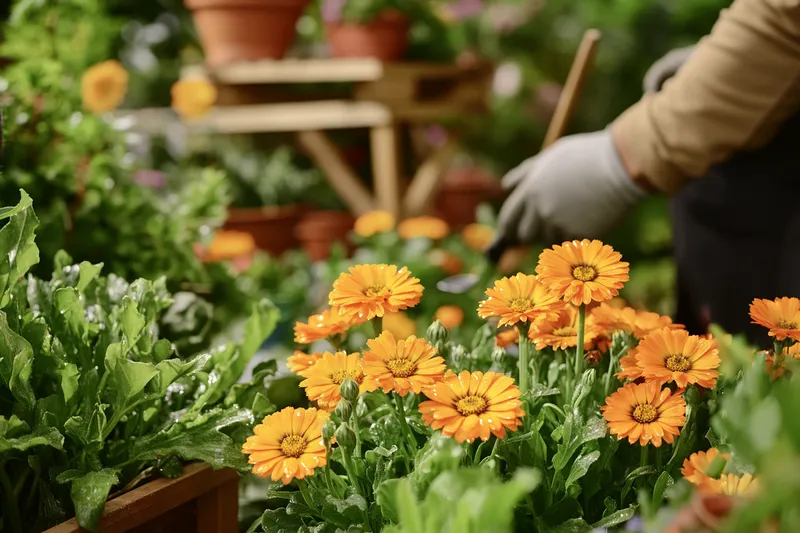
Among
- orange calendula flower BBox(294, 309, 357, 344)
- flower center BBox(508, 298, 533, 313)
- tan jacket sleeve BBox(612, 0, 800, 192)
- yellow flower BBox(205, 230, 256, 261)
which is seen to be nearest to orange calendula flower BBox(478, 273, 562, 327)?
flower center BBox(508, 298, 533, 313)

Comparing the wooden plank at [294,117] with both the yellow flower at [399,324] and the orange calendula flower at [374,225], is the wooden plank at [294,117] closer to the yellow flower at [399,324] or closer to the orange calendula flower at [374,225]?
the orange calendula flower at [374,225]

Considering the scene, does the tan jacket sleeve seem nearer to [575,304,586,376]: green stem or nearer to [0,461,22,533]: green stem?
[575,304,586,376]: green stem

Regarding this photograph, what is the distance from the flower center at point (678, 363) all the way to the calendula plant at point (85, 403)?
1.00 feet

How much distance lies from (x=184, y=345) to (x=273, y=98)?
1.09 m

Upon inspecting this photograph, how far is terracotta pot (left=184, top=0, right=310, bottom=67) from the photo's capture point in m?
1.70

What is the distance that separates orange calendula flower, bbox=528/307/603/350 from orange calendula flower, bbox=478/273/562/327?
3cm

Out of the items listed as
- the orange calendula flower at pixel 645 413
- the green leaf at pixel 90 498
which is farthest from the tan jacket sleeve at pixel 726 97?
the green leaf at pixel 90 498

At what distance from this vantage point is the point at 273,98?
1894 mm

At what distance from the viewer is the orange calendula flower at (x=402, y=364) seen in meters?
0.51

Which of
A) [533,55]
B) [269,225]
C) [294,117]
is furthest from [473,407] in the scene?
[533,55]

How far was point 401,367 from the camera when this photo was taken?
53 centimetres

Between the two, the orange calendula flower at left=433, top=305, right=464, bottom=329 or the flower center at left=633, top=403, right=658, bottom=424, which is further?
the orange calendula flower at left=433, top=305, right=464, bottom=329

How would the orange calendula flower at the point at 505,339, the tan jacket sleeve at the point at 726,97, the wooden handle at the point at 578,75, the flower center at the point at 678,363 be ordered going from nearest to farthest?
the flower center at the point at 678,363 → the orange calendula flower at the point at 505,339 → the tan jacket sleeve at the point at 726,97 → the wooden handle at the point at 578,75

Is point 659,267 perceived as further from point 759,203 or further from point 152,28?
point 152,28
